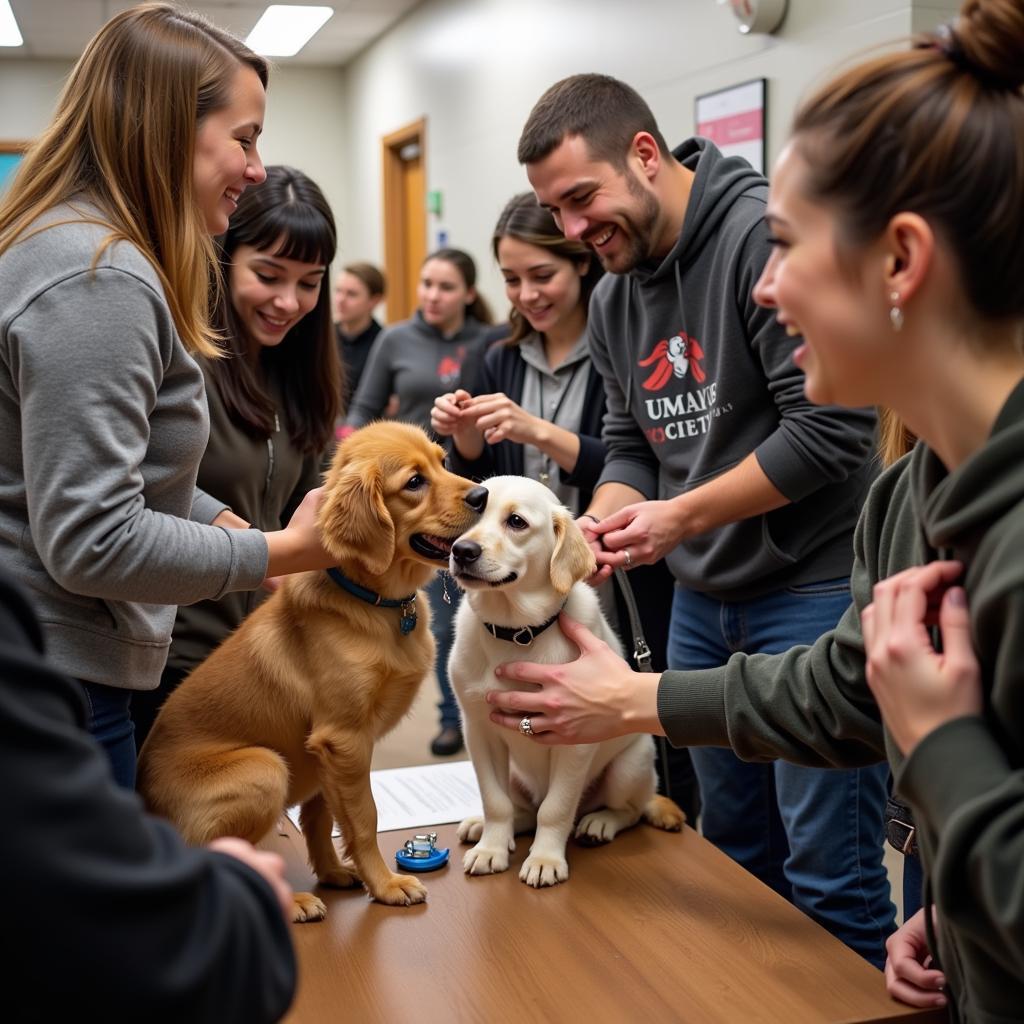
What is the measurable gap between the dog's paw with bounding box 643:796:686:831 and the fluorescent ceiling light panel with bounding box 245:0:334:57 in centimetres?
807

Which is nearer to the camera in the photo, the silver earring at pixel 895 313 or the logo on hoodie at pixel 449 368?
the silver earring at pixel 895 313

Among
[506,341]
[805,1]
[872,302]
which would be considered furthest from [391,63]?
[872,302]

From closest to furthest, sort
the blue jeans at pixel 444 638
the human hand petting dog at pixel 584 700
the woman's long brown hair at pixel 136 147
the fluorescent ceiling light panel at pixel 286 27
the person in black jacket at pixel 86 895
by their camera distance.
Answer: the person in black jacket at pixel 86 895 → the woman's long brown hair at pixel 136 147 → the human hand petting dog at pixel 584 700 → the blue jeans at pixel 444 638 → the fluorescent ceiling light panel at pixel 286 27

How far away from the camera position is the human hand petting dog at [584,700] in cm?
152

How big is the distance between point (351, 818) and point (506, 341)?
6.58 ft

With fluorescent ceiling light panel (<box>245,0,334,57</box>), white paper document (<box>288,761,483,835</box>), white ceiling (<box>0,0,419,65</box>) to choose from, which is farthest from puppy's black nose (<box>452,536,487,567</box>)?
fluorescent ceiling light panel (<box>245,0,334,57</box>)

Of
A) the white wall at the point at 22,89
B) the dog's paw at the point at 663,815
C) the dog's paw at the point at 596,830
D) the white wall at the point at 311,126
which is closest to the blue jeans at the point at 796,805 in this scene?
the dog's paw at the point at 663,815

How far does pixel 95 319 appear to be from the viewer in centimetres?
127

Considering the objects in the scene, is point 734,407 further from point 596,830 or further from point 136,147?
point 136,147

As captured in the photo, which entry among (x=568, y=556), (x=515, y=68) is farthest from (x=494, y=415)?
(x=515, y=68)

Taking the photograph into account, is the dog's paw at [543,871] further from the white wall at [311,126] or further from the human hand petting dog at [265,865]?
the white wall at [311,126]

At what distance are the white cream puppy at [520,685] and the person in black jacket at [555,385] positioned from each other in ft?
3.07

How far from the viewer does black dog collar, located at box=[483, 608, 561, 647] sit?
5.90ft

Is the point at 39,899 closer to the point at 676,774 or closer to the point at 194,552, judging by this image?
the point at 194,552
